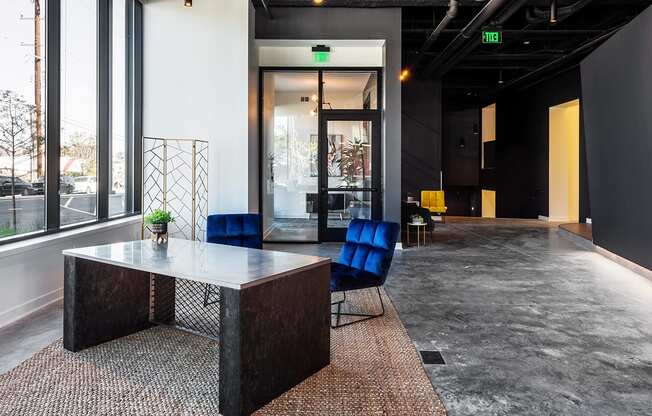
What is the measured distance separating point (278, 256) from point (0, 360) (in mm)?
1974

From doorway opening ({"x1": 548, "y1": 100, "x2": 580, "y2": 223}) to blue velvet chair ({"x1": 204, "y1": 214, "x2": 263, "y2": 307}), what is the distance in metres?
10.3

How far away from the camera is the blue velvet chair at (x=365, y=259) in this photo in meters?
3.53

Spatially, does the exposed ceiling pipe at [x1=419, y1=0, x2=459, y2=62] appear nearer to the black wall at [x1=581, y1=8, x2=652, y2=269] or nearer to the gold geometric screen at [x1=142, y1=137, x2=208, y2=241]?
the black wall at [x1=581, y1=8, x2=652, y2=269]

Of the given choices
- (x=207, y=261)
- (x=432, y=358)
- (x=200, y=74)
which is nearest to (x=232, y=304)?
(x=207, y=261)

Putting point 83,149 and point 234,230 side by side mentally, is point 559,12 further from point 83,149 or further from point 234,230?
point 83,149

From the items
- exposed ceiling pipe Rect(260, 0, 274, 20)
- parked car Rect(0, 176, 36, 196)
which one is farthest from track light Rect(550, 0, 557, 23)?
parked car Rect(0, 176, 36, 196)

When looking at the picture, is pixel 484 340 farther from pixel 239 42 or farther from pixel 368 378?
pixel 239 42

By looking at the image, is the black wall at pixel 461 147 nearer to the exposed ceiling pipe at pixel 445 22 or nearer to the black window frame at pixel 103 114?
the exposed ceiling pipe at pixel 445 22

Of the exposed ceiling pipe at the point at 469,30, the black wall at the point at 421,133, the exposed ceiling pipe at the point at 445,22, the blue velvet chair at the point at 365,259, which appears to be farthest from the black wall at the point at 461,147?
the blue velvet chair at the point at 365,259

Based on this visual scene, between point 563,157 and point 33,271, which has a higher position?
point 563,157

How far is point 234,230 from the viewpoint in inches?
181

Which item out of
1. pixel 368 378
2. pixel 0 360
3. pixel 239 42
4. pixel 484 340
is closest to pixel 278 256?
pixel 368 378

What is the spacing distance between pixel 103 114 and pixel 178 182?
1.28 m

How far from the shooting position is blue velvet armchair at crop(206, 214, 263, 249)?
452cm
